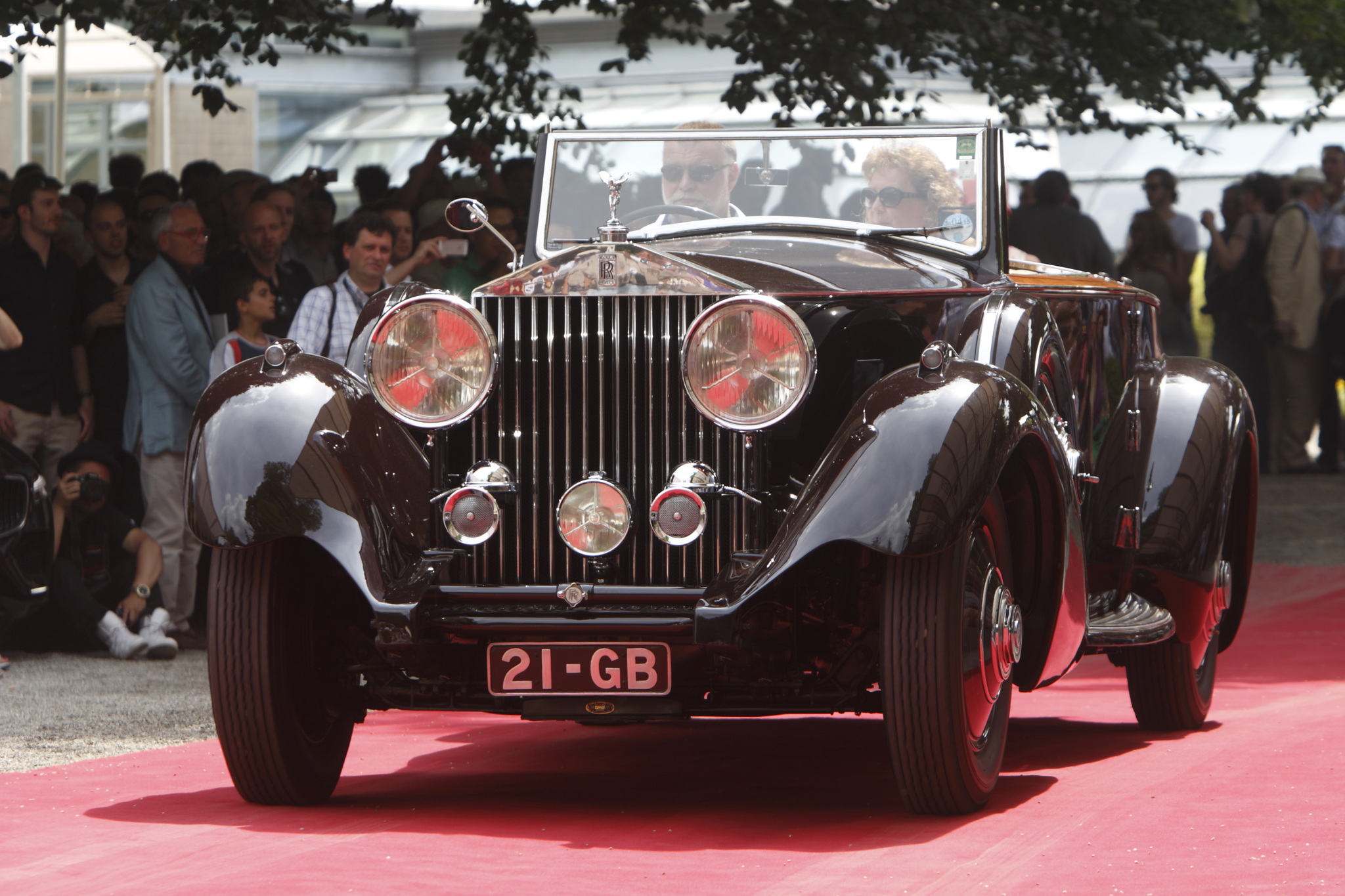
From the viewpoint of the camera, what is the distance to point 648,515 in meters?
4.62

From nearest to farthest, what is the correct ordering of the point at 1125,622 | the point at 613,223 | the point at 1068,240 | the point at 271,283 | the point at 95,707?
the point at 613,223
the point at 1125,622
the point at 95,707
the point at 271,283
the point at 1068,240

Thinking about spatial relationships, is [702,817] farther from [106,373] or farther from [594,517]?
[106,373]

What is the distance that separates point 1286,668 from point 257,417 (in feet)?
15.2

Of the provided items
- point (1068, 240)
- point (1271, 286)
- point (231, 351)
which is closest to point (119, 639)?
point (231, 351)

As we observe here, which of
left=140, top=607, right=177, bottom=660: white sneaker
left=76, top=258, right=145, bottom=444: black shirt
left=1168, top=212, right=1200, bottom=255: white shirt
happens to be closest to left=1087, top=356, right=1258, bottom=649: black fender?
left=140, top=607, right=177, bottom=660: white sneaker

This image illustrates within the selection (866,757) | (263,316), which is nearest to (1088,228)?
(263,316)

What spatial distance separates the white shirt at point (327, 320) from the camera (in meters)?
7.87

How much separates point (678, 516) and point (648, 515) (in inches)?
4.4

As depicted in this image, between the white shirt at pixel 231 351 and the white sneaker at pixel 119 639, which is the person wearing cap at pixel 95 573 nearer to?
the white sneaker at pixel 119 639

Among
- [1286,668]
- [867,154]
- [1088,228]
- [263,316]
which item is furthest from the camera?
[1088,228]

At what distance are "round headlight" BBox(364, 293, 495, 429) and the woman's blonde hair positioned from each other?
178 cm

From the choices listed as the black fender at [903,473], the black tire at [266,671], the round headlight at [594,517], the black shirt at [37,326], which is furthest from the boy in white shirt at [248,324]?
the black fender at [903,473]

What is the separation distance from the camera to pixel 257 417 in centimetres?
471

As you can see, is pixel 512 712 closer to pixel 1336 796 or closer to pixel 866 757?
pixel 866 757
